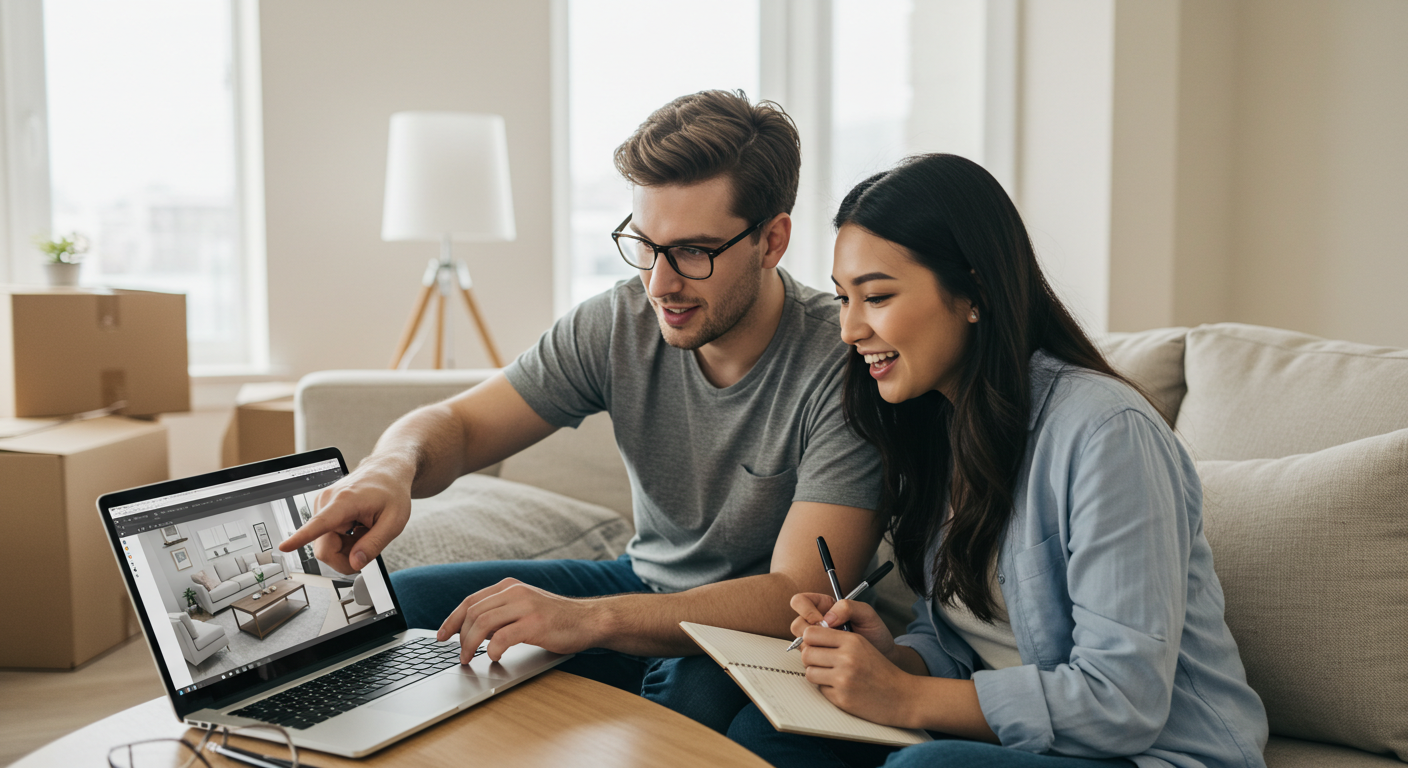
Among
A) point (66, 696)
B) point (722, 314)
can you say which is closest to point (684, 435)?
point (722, 314)

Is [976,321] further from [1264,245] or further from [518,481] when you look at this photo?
[1264,245]

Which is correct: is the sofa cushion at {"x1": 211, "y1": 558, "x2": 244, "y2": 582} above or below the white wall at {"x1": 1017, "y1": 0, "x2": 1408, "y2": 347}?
below

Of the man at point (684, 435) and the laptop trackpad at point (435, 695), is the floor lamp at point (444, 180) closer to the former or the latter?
the man at point (684, 435)

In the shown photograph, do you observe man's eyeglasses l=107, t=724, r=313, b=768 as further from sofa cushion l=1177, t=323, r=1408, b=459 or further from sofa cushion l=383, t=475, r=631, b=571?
sofa cushion l=1177, t=323, r=1408, b=459

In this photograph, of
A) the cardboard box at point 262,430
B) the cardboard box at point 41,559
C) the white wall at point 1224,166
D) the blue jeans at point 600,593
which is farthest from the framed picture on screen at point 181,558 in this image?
the white wall at point 1224,166

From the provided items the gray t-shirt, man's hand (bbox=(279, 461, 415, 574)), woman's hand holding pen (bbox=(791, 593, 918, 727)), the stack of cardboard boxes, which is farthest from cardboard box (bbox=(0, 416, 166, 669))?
woman's hand holding pen (bbox=(791, 593, 918, 727))

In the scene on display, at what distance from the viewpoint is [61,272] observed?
7.73ft

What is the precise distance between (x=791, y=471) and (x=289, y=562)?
0.66 meters

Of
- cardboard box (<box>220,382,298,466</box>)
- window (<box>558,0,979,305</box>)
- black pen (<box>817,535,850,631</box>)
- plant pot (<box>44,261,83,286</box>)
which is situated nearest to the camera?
black pen (<box>817,535,850,631</box>)

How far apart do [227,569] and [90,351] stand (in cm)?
173

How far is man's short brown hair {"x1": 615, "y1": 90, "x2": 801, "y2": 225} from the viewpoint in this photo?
1.27 meters

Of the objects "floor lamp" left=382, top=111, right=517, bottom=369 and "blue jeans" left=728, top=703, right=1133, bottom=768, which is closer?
"blue jeans" left=728, top=703, right=1133, bottom=768

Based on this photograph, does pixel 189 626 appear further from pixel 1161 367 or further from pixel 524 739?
pixel 1161 367

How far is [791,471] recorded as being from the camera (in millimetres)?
1316
